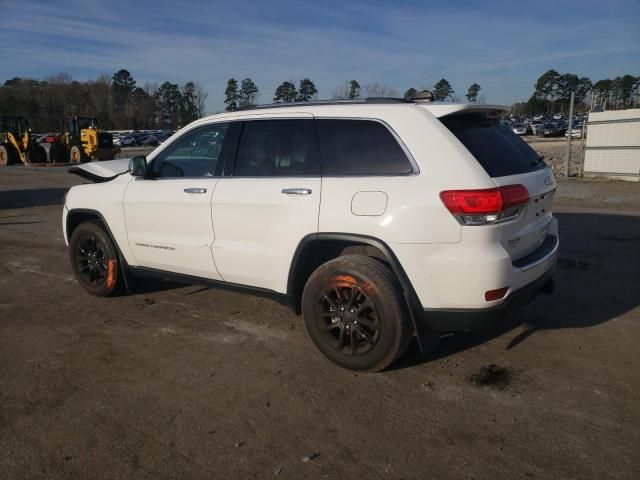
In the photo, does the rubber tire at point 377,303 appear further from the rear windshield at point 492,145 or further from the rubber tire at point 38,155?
the rubber tire at point 38,155

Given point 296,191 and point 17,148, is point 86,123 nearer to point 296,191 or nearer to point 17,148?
point 17,148

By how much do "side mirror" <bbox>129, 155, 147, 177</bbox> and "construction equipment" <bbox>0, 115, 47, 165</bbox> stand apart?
92.3 ft

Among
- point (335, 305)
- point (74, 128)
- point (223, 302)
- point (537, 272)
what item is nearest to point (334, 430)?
point (335, 305)

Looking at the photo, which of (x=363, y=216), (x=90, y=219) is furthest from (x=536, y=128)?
(x=363, y=216)

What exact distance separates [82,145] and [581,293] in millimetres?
27887

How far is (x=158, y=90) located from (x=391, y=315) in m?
116

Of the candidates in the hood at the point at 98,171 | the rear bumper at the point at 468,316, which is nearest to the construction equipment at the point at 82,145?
the hood at the point at 98,171

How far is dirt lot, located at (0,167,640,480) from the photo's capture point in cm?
271

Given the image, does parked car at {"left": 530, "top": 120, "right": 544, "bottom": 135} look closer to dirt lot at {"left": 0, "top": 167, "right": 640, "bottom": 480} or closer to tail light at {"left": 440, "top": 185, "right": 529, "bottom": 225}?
dirt lot at {"left": 0, "top": 167, "right": 640, "bottom": 480}

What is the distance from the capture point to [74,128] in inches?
1142

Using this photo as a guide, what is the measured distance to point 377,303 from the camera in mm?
3436

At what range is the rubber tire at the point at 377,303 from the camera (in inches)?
134

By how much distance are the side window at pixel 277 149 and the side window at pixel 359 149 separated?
109 mm

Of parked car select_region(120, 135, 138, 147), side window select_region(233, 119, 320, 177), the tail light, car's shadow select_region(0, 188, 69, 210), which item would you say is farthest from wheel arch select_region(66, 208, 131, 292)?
parked car select_region(120, 135, 138, 147)
